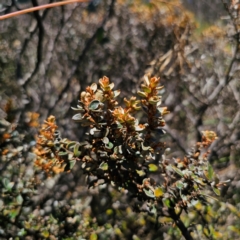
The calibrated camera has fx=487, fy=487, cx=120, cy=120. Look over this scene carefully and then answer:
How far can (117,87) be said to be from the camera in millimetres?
3596

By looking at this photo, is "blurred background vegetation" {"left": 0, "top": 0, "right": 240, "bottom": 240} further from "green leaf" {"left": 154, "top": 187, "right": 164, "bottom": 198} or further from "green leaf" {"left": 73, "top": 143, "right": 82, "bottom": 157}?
"green leaf" {"left": 73, "top": 143, "right": 82, "bottom": 157}

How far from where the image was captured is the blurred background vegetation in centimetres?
196

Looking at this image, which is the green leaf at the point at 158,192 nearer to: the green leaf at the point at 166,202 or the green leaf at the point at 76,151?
the green leaf at the point at 166,202

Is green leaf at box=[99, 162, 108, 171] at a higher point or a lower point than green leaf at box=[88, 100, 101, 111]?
lower

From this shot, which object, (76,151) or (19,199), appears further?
(19,199)

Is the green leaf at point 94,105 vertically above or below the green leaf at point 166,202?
above

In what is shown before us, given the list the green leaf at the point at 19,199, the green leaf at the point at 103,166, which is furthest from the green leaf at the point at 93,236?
the green leaf at the point at 103,166

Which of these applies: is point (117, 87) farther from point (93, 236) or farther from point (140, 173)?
point (140, 173)

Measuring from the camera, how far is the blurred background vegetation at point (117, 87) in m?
1.96

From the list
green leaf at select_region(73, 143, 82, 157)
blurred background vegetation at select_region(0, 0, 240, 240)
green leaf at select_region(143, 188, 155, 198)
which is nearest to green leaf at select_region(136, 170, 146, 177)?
green leaf at select_region(143, 188, 155, 198)

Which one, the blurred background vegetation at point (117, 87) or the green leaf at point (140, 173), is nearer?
the green leaf at point (140, 173)

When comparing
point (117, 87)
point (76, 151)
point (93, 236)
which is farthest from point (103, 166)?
point (117, 87)

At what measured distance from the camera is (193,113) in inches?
146

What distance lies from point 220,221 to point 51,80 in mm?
2177
